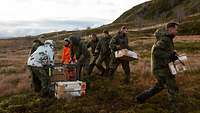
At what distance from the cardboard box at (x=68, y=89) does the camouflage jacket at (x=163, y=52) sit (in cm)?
336

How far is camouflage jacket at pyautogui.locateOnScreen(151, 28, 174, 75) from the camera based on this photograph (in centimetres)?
1334

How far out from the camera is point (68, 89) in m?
15.7

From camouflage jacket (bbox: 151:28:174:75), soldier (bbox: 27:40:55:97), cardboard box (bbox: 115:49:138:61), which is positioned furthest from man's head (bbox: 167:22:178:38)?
soldier (bbox: 27:40:55:97)

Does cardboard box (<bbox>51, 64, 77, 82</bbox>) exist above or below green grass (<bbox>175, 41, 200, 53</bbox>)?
above

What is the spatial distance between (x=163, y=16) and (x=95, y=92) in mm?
142852

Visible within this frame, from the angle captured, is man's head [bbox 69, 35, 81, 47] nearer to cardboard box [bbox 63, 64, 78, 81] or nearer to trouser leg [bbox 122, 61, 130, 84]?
cardboard box [bbox 63, 64, 78, 81]

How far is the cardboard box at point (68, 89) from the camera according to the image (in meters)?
15.6

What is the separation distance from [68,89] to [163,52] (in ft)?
13.1

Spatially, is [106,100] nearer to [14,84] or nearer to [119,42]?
[119,42]

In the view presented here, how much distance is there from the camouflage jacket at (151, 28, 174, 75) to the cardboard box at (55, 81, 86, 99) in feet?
11.0

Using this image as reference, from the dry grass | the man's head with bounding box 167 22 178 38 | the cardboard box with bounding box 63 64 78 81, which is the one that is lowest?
the dry grass

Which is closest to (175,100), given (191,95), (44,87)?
(191,95)

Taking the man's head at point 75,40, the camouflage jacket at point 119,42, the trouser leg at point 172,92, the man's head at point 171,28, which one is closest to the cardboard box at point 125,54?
the camouflage jacket at point 119,42

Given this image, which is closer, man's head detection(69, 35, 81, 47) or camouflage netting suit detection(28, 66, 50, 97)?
camouflage netting suit detection(28, 66, 50, 97)
